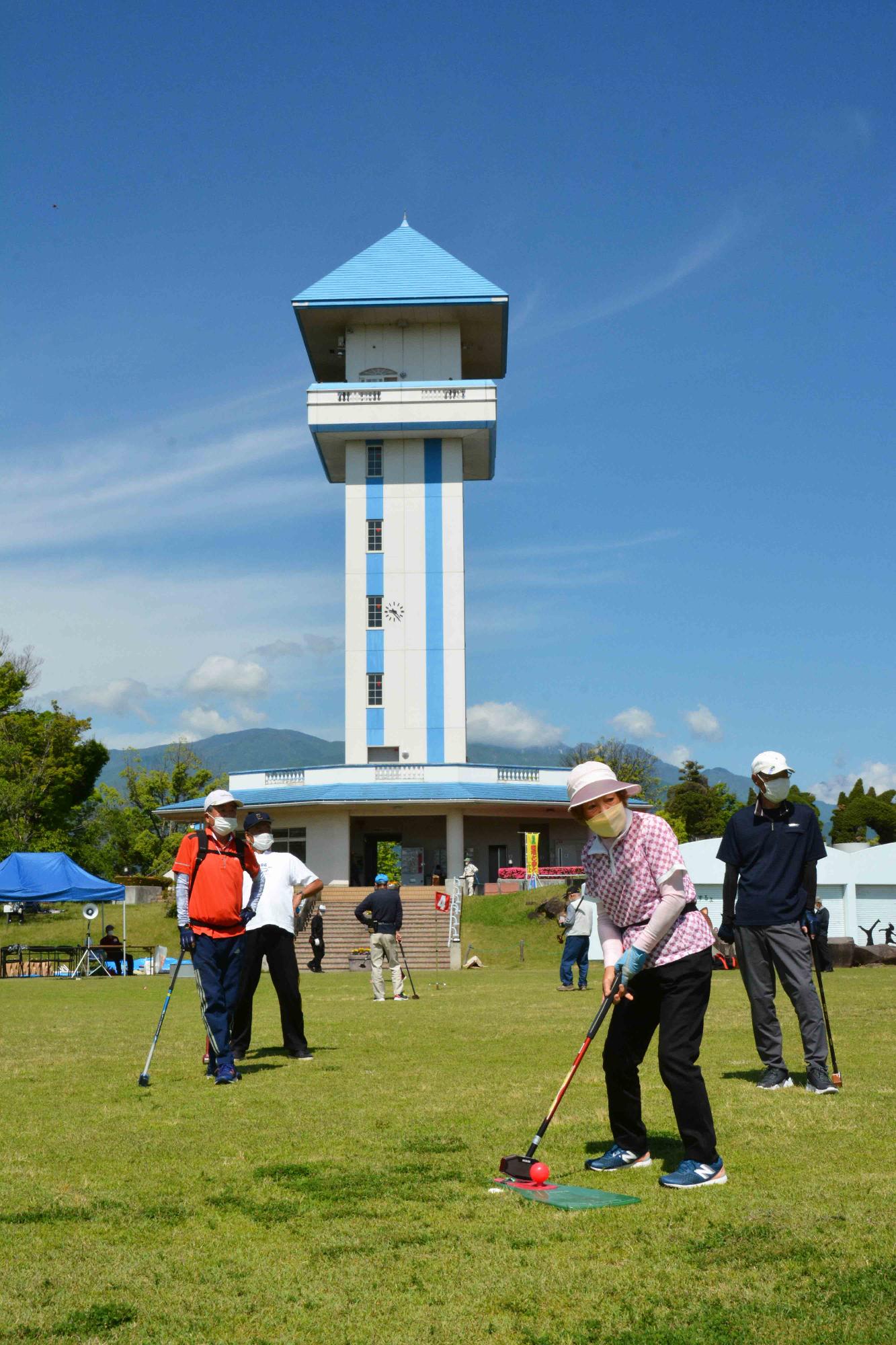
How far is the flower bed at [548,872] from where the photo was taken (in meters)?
52.3

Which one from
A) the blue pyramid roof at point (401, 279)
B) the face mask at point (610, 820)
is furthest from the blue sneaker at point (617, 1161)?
the blue pyramid roof at point (401, 279)

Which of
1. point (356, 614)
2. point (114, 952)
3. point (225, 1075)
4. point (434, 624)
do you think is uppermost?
point (356, 614)

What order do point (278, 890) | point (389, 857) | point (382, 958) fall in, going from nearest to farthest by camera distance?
point (278, 890), point (382, 958), point (389, 857)

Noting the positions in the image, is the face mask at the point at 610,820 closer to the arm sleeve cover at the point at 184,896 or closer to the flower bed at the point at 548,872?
the arm sleeve cover at the point at 184,896

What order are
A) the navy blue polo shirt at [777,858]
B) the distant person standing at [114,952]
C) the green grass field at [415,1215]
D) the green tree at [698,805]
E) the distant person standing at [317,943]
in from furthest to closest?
1. the green tree at [698,805]
2. the distant person standing at [114,952]
3. the distant person standing at [317,943]
4. the navy blue polo shirt at [777,858]
5. the green grass field at [415,1215]

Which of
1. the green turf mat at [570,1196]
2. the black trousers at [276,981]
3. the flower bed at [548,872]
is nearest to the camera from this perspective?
the green turf mat at [570,1196]

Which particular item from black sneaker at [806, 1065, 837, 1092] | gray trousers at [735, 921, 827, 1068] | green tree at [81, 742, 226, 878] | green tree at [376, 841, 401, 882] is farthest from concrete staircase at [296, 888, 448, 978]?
green tree at [376, 841, 401, 882]

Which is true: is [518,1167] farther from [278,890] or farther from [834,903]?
[834,903]

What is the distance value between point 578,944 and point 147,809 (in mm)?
64197

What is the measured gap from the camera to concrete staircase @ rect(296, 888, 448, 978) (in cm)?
3938

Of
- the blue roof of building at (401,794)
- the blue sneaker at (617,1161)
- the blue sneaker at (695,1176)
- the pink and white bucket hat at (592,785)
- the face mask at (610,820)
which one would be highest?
the blue roof of building at (401,794)

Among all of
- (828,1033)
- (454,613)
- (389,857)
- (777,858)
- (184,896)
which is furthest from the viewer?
(389,857)

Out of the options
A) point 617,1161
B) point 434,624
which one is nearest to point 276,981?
point 617,1161

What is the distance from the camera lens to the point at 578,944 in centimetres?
2339
